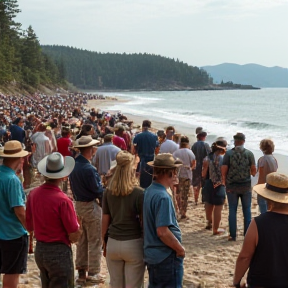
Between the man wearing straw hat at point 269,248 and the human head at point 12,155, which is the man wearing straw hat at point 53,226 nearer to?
the human head at point 12,155

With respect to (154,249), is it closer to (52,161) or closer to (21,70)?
(52,161)

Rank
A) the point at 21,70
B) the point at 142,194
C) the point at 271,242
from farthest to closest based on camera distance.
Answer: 1. the point at 21,70
2. the point at 142,194
3. the point at 271,242

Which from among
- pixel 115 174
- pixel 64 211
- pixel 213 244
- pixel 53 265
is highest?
pixel 115 174

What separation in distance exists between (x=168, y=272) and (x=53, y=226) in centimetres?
110

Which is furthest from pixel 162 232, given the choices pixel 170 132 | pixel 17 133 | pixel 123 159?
pixel 17 133

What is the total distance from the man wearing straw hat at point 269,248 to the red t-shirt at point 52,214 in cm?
152

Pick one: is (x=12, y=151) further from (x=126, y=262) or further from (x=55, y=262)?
(x=126, y=262)

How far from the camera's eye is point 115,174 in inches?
158

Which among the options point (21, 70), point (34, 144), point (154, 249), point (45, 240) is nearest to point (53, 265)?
point (45, 240)

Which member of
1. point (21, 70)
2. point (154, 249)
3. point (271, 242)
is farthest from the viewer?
point (21, 70)

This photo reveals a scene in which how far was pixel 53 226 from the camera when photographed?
3.90 meters

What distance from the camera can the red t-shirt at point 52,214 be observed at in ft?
12.6

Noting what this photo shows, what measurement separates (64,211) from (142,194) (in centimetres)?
72

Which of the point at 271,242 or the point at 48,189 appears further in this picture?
the point at 48,189
